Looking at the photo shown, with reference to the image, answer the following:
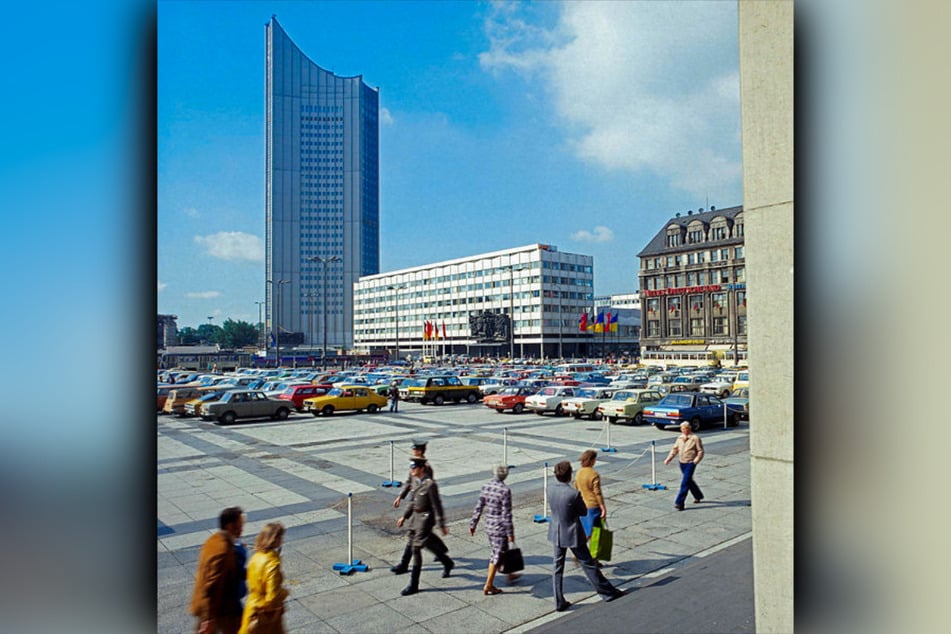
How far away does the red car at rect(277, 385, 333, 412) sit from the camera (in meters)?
26.7

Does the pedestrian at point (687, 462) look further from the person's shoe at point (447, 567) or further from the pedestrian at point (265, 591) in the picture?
the pedestrian at point (265, 591)

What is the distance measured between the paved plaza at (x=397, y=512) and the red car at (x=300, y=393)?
554cm

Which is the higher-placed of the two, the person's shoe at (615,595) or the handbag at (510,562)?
the handbag at (510,562)

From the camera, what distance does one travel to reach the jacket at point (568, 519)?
6160mm

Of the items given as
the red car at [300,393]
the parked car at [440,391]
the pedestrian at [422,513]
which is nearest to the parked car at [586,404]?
the parked car at [440,391]

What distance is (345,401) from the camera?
26922 mm

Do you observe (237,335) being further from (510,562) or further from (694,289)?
(510,562)
